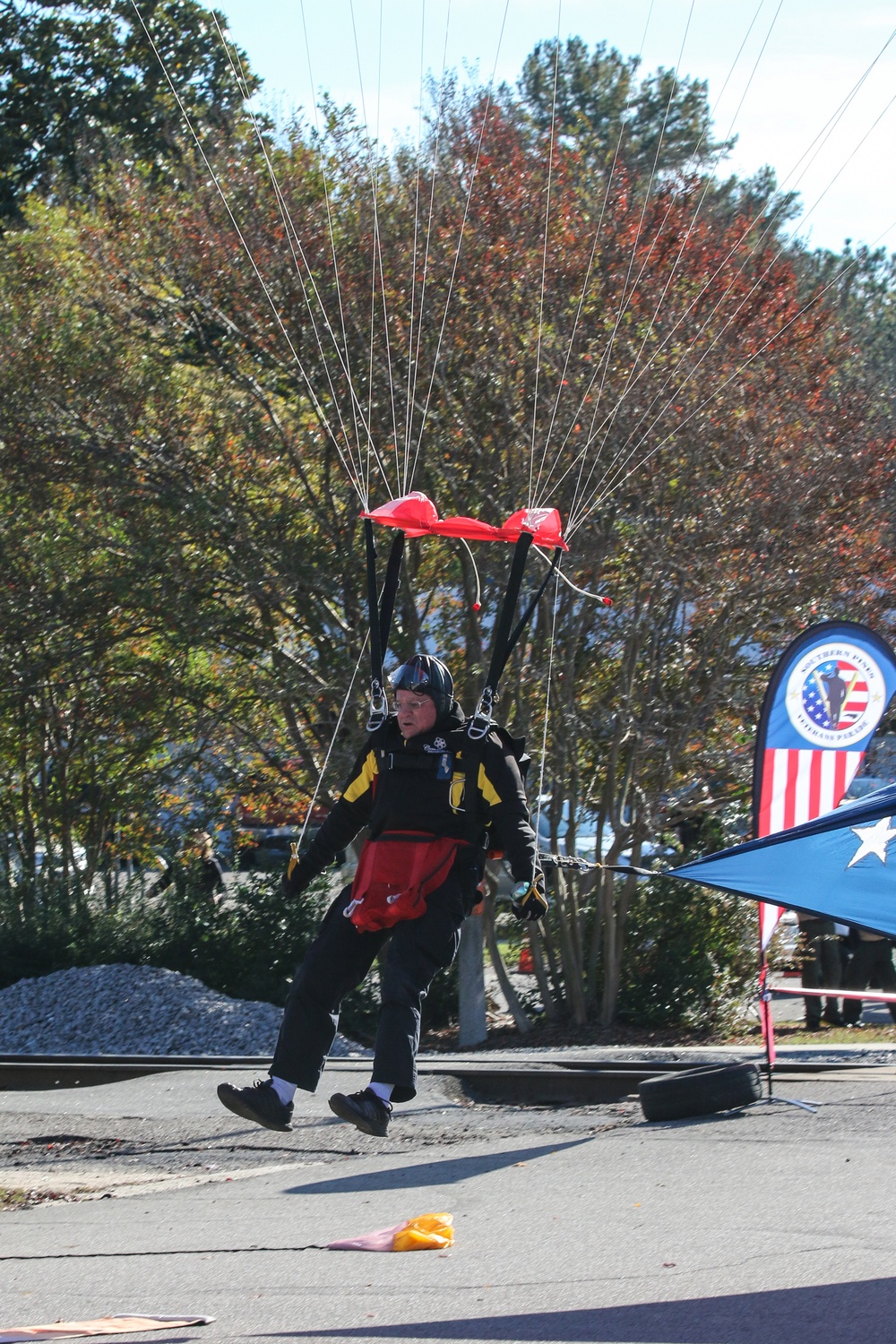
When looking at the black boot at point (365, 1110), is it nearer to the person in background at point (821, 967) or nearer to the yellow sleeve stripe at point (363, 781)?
the yellow sleeve stripe at point (363, 781)

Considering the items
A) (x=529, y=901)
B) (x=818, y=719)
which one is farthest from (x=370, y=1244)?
(x=818, y=719)

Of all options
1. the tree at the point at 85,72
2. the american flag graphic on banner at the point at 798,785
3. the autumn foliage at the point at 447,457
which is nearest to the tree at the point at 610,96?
the tree at the point at 85,72

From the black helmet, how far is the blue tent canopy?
1869 millimetres

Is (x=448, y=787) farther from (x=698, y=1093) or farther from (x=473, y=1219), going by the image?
(x=698, y=1093)

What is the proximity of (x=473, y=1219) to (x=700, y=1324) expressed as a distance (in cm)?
182

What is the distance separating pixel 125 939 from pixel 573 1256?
38.7ft

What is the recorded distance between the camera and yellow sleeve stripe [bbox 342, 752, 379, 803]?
632cm

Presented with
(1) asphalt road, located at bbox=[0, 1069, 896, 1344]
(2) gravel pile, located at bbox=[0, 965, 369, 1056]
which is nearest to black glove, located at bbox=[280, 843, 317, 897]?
(1) asphalt road, located at bbox=[0, 1069, 896, 1344]

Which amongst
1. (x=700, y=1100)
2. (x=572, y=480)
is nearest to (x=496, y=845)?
(x=700, y=1100)

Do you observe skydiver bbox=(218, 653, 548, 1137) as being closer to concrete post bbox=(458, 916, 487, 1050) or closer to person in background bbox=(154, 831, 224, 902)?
concrete post bbox=(458, 916, 487, 1050)

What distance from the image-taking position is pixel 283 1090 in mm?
6039

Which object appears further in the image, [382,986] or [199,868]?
[199,868]

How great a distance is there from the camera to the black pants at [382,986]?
605cm

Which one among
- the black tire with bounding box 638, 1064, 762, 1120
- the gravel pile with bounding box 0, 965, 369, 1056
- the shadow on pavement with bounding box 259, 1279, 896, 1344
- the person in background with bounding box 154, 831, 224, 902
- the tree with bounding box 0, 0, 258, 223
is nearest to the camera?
the shadow on pavement with bounding box 259, 1279, 896, 1344
